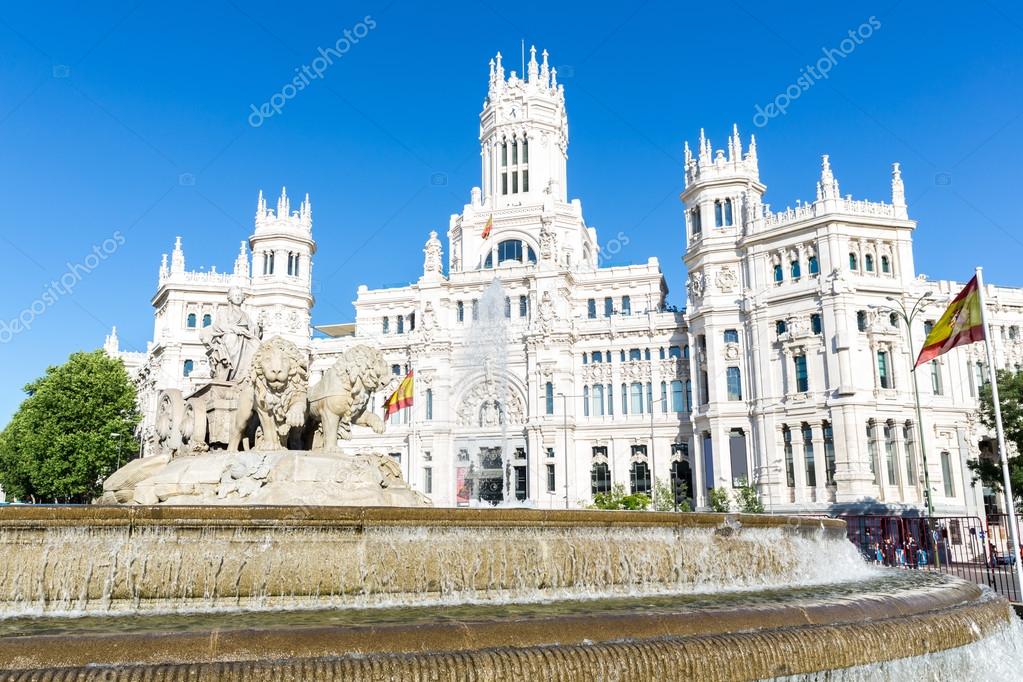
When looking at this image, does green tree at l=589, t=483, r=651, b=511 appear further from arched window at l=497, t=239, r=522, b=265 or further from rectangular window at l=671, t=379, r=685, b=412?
arched window at l=497, t=239, r=522, b=265

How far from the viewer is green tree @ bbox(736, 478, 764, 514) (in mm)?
50406

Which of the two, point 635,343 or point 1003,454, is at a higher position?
point 635,343

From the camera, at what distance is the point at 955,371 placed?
184ft

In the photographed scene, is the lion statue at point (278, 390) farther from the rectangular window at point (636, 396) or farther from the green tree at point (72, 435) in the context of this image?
the rectangular window at point (636, 396)

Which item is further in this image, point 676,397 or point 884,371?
point 676,397

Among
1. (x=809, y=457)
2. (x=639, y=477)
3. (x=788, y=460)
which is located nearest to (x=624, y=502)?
(x=788, y=460)

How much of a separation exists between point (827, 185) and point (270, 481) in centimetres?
5099

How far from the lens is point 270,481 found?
15859 millimetres

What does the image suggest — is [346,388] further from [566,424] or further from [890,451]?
[566,424]

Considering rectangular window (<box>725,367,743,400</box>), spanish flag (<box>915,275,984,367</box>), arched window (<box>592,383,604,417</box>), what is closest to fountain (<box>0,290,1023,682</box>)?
spanish flag (<box>915,275,984,367</box>)

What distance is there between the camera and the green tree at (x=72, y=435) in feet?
186

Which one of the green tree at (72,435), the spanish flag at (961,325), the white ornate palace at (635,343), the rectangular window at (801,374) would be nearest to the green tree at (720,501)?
the white ornate palace at (635,343)

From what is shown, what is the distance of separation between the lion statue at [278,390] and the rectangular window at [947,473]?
47.9 meters

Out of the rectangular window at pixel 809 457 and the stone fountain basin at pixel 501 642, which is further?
the rectangular window at pixel 809 457
